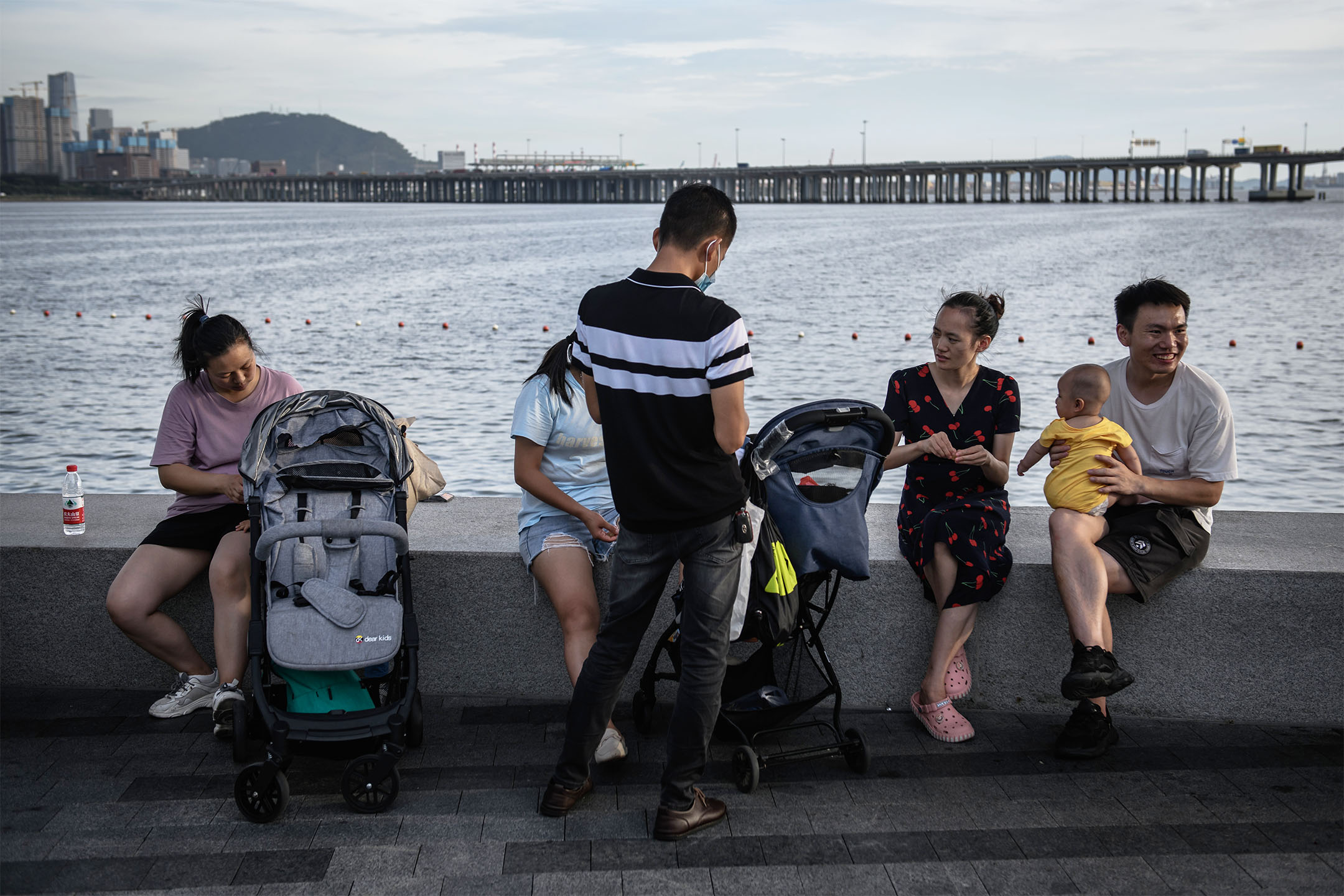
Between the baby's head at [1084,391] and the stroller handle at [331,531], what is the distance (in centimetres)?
232

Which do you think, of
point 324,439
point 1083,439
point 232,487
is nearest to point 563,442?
point 324,439

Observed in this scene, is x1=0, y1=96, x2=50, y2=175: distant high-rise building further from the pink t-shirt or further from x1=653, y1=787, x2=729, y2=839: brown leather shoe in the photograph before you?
x1=653, y1=787, x2=729, y2=839: brown leather shoe

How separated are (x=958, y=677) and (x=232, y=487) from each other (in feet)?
9.05

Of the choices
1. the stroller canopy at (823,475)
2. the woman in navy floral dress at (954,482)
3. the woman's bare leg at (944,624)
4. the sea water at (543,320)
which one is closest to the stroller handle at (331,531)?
the stroller canopy at (823,475)

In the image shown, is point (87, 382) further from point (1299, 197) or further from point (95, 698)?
point (1299, 197)

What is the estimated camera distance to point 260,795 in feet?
11.7

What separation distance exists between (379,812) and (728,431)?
5.34ft

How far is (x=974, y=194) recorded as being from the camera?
182m

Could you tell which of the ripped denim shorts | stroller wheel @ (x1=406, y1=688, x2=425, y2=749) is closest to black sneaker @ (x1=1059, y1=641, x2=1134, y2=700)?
the ripped denim shorts

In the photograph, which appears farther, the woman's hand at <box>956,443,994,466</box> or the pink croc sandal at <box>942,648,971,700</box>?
the pink croc sandal at <box>942,648,971,700</box>

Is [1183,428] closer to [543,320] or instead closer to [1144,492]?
[1144,492]

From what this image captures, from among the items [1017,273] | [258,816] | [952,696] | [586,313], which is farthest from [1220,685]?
[1017,273]

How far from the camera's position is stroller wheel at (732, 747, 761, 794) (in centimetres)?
380

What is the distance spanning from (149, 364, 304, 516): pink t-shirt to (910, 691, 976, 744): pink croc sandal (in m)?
2.68
